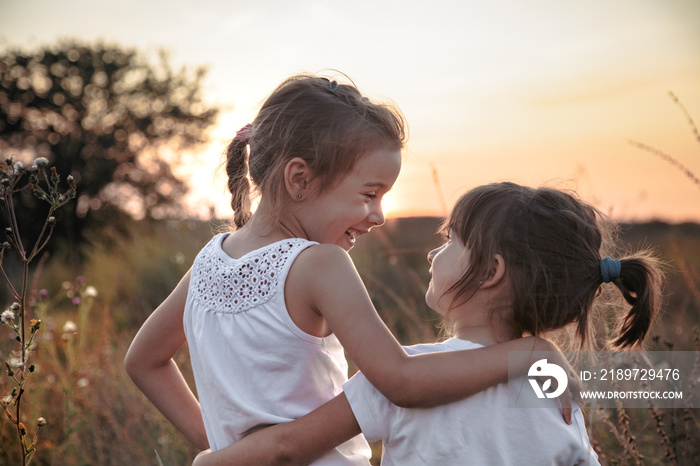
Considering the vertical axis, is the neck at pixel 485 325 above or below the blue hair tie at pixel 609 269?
below

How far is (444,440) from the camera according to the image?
1.46m

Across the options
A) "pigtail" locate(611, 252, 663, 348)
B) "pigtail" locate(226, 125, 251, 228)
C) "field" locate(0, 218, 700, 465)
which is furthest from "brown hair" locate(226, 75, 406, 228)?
"field" locate(0, 218, 700, 465)

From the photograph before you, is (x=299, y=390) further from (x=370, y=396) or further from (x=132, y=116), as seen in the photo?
(x=132, y=116)

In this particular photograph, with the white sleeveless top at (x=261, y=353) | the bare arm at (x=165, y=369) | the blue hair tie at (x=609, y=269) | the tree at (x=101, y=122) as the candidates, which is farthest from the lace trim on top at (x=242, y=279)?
the tree at (x=101, y=122)

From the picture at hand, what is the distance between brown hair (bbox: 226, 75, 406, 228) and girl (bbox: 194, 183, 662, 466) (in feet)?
0.99

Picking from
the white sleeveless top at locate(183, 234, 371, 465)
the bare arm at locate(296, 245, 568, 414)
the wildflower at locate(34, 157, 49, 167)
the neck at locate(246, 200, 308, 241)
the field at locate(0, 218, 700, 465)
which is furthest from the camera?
the field at locate(0, 218, 700, 465)

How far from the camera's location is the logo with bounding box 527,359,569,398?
148 centimetres

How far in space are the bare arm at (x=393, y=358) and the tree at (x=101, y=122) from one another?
40.8ft

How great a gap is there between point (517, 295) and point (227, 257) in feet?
2.39

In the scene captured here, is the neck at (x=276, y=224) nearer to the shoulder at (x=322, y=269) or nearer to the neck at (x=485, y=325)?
the shoulder at (x=322, y=269)

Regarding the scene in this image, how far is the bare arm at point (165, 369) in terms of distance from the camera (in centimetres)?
193

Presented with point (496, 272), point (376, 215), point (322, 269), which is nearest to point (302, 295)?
point (322, 269)

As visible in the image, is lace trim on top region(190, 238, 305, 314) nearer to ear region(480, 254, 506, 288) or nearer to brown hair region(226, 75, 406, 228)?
brown hair region(226, 75, 406, 228)

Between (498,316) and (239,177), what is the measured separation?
2.89ft
